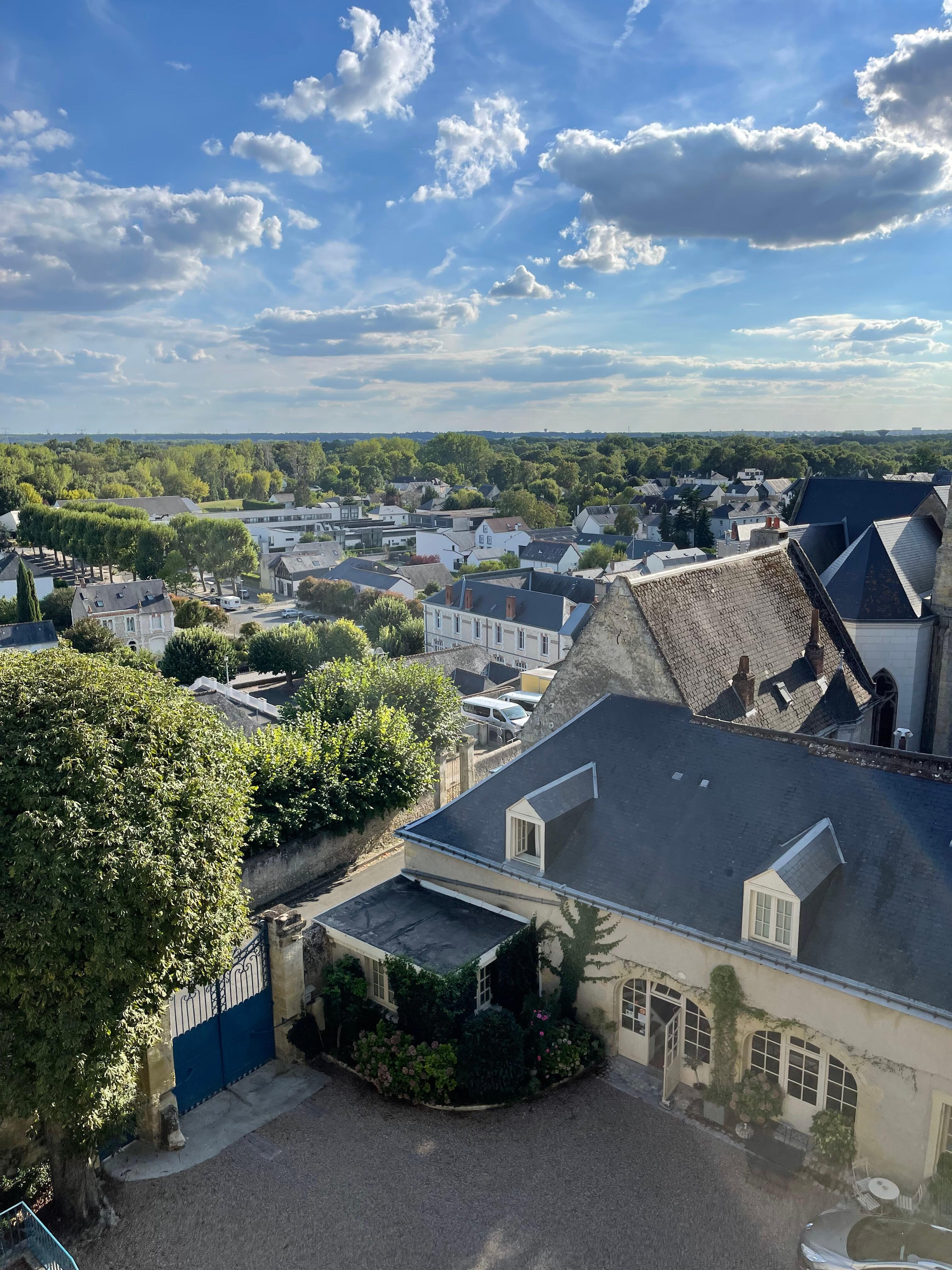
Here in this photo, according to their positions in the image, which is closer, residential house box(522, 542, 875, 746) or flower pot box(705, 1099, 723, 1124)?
flower pot box(705, 1099, 723, 1124)

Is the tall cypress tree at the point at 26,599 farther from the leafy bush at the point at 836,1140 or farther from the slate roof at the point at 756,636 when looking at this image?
the leafy bush at the point at 836,1140

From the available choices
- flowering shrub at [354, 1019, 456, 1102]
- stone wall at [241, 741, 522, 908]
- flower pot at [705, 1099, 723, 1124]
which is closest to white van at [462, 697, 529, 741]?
stone wall at [241, 741, 522, 908]

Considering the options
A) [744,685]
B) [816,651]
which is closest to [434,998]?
[744,685]

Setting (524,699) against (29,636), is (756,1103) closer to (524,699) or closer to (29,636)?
(524,699)

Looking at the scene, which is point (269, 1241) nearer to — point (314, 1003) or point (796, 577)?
point (314, 1003)

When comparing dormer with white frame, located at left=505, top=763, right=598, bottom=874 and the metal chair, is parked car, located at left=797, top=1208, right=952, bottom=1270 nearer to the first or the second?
the metal chair

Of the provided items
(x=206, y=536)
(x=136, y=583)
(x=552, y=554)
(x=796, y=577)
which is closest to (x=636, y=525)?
(x=552, y=554)
